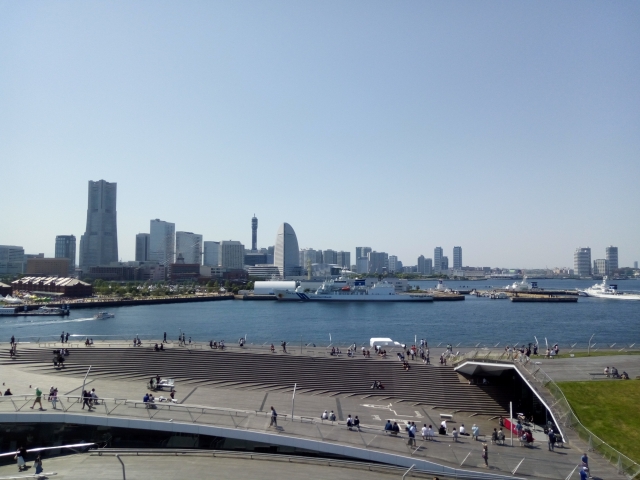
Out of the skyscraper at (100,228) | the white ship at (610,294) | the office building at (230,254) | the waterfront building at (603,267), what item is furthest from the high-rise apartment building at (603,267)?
the skyscraper at (100,228)

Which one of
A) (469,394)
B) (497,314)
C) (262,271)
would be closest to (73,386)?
(469,394)

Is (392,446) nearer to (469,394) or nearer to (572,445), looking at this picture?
(572,445)

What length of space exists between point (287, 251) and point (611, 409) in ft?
454

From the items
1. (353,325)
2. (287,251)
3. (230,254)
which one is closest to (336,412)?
(353,325)

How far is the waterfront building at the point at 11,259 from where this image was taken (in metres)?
145

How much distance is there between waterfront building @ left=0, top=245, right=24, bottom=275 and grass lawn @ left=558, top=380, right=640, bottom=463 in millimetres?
159630

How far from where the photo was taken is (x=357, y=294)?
78875 millimetres

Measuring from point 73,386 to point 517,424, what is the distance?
1421 cm

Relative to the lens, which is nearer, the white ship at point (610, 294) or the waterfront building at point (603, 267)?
the white ship at point (610, 294)

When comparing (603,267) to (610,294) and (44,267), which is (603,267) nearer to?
(610,294)

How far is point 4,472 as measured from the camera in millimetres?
10867

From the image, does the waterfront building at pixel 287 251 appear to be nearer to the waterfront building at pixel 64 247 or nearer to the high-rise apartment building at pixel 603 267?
the waterfront building at pixel 64 247

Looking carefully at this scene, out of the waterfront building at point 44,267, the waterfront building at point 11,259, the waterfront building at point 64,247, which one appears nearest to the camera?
the waterfront building at point 44,267

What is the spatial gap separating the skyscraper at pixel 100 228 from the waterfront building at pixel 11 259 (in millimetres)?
19805
